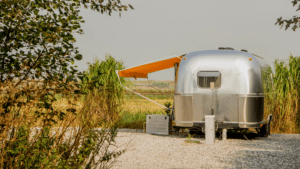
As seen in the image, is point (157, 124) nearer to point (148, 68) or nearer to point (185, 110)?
point (185, 110)

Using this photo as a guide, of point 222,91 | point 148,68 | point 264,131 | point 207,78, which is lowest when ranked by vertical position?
point 264,131

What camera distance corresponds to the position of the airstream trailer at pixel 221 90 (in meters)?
8.70

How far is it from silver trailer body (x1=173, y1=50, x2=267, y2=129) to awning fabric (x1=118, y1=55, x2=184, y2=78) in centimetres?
130

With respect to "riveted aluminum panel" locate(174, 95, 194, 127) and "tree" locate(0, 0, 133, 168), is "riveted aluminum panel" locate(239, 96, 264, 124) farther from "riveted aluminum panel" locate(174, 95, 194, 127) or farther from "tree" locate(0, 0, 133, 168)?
"tree" locate(0, 0, 133, 168)

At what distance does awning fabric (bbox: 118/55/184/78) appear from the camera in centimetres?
1028

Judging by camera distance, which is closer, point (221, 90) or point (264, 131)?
point (221, 90)

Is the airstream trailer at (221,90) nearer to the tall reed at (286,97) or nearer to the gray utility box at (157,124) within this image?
the gray utility box at (157,124)

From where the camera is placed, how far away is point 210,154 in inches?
270

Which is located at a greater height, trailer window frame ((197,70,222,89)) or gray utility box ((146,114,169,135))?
trailer window frame ((197,70,222,89))

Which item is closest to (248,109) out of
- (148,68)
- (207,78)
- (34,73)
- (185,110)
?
(207,78)

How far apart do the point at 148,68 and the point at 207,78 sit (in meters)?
2.57

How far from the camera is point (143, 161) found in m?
6.07

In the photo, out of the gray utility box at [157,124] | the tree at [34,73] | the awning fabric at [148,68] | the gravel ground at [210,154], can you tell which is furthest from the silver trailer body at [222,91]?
the tree at [34,73]

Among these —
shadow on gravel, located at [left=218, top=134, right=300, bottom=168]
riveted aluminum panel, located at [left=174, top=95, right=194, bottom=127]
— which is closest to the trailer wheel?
shadow on gravel, located at [left=218, top=134, right=300, bottom=168]
